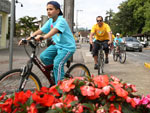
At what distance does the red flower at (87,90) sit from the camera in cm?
172

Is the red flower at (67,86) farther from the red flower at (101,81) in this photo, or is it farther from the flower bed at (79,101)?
the red flower at (101,81)

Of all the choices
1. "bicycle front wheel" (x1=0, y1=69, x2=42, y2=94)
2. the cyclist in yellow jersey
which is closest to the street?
the cyclist in yellow jersey

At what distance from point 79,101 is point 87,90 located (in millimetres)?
90

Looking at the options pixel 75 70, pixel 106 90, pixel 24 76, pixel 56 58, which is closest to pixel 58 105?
pixel 106 90

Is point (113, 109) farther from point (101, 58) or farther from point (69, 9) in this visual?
point (69, 9)

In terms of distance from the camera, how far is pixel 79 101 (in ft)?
5.74

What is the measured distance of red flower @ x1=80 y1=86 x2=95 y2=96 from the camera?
67.7 inches

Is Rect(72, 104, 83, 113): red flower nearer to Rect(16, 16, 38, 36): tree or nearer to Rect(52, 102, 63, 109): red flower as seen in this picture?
Rect(52, 102, 63, 109): red flower

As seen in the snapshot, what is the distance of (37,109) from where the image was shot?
169 centimetres

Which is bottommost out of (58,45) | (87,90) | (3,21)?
(87,90)

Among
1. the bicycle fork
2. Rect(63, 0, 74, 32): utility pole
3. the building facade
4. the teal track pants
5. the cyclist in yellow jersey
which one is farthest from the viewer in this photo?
the building facade

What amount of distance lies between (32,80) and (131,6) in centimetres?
6626

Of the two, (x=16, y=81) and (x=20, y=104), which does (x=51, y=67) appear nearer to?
(x=16, y=81)

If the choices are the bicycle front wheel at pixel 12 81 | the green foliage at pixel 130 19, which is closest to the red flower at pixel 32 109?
the bicycle front wheel at pixel 12 81
